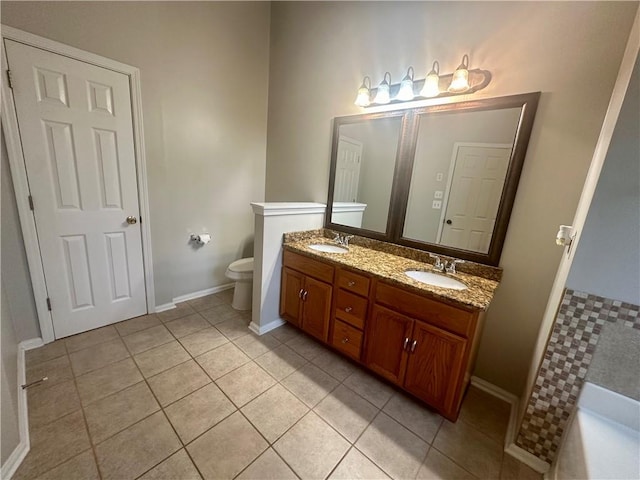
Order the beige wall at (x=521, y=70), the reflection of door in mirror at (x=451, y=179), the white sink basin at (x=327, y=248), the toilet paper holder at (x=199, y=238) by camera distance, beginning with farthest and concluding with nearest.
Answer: the toilet paper holder at (x=199, y=238) < the white sink basin at (x=327, y=248) < the reflection of door in mirror at (x=451, y=179) < the beige wall at (x=521, y=70)

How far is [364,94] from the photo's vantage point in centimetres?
203

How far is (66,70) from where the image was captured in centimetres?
170

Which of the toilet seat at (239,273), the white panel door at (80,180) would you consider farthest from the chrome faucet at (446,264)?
the white panel door at (80,180)

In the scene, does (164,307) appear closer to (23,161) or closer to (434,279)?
(23,161)

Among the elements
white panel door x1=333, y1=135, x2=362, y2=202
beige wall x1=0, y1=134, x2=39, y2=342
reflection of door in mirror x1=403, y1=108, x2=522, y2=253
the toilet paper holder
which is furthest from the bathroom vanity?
beige wall x1=0, y1=134, x2=39, y2=342

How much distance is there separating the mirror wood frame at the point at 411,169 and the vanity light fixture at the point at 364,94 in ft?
0.33

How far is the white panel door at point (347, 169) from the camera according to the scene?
2.25m

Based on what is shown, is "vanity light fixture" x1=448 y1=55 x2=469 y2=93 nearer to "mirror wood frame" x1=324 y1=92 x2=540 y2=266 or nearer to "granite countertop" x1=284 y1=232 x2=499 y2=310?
"mirror wood frame" x1=324 y1=92 x2=540 y2=266

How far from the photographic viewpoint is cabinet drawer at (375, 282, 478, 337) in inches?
52.8

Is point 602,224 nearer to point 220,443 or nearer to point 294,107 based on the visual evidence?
point 220,443

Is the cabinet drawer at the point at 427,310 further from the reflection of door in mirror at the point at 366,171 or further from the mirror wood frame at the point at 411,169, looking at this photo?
the reflection of door in mirror at the point at 366,171

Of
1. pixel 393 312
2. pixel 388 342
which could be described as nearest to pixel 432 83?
pixel 393 312

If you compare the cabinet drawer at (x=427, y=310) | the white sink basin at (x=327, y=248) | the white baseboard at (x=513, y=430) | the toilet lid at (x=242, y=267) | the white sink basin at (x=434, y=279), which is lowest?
the white baseboard at (x=513, y=430)

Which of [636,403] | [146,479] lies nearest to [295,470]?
[146,479]
